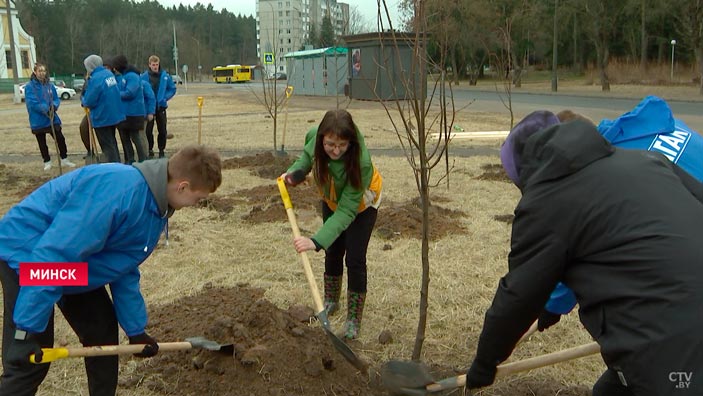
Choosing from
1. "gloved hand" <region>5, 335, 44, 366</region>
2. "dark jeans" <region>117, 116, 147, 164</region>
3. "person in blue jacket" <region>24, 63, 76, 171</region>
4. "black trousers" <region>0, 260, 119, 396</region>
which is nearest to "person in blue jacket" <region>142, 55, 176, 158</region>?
"dark jeans" <region>117, 116, 147, 164</region>

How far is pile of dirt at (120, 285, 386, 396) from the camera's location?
325 centimetres

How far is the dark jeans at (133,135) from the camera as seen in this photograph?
9.36 m

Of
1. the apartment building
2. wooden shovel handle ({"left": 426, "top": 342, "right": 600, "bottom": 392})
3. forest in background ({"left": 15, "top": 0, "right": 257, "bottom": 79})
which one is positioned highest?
forest in background ({"left": 15, "top": 0, "right": 257, "bottom": 79})

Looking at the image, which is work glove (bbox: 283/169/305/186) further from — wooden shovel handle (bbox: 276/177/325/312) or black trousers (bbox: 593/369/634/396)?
black trousers (bbox: 593/369/634/396)

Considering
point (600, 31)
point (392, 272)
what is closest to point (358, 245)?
point (392, 272)

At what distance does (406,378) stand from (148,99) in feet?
27.5

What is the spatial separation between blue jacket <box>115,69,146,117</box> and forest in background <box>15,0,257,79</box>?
2873 centimetres

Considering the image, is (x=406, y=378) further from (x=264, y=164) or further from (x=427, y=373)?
(x=264, y=164)

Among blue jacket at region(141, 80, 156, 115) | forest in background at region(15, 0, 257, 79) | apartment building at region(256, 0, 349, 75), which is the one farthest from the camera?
forest in background at region(15, 0, 257, 79)

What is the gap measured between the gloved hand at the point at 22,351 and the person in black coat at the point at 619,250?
181cm

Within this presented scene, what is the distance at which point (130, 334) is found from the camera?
9.10 ft

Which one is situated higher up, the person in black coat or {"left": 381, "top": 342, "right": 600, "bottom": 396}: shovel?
the person in black coat

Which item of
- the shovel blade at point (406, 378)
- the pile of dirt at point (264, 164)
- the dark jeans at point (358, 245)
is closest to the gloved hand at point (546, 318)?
the shovel blade at point (406, 378)

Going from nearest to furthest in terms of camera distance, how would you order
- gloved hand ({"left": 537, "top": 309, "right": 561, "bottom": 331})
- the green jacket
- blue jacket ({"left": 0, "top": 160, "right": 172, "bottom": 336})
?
blue jacket ({"left": 0, "top": 160, "right": 172, "bottom": 336}) → gloved hand ({"left": 537, "top": 309, "right": 561, "bottom": 331}) → the green jacket
